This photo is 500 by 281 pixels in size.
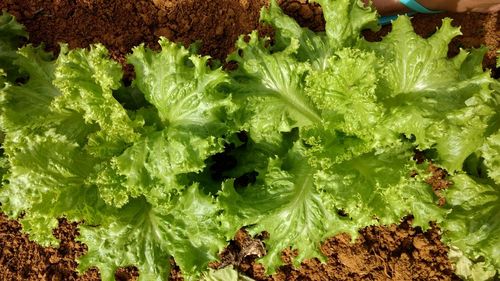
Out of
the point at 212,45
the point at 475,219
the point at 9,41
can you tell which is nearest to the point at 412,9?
the point at 212,45

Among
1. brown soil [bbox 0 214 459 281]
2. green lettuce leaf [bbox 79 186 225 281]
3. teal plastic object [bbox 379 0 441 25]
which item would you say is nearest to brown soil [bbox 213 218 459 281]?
brown soil [bbox 0 214 459 281]

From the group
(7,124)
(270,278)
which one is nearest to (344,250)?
(270,278)

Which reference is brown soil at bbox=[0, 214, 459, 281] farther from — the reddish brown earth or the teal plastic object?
the teal plastic object

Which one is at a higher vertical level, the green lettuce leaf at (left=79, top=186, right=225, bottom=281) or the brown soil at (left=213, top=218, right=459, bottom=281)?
the green lettuce leaf at (left=79, top=186, right=225, bottom=281)

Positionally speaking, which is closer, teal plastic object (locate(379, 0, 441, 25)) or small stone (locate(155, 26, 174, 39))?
teal plastic object (locate(379, 0, 441, 25))

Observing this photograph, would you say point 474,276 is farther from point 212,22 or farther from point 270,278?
point 212,22

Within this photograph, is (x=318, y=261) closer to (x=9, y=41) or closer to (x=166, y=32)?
(x=166, y=32)

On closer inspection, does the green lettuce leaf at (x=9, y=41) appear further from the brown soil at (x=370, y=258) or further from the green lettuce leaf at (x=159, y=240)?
the brown soil at (x=370, y=258)

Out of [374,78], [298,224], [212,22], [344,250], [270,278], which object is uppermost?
[374,78]
